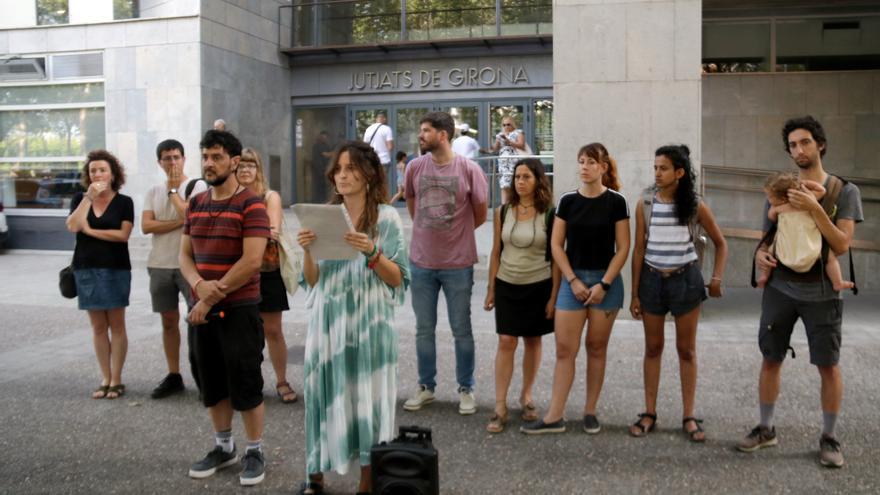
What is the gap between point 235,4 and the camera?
19344 mm

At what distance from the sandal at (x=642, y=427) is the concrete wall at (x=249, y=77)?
1411 centimetres

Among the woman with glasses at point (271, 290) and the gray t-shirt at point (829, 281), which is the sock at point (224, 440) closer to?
the woman with glasses at point (271, 290)

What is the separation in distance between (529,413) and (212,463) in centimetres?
217

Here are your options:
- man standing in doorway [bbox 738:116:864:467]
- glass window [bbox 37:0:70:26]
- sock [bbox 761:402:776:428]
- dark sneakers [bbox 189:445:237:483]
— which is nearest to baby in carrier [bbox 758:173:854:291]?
man standing in doorway [bbox 738:116:864:467]

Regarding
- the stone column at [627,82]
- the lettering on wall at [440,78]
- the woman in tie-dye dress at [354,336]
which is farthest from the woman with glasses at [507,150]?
the woman in tie-dye dress at [354,336]

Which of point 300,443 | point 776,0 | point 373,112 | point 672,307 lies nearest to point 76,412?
point 300,443

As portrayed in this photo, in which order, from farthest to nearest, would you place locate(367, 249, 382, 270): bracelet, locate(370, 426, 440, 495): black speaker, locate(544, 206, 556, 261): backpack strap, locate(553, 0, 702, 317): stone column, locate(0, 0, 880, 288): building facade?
1. locate(0, 0, 880, 288): building facade
2. locate(553, 0, 702, 317): stone column
3. locate(544, 206, 556, 261): backpack strap
4. locate(367, 249, 382, 270): bracelet
5. locate(370, 426, 440, 495): black speaker

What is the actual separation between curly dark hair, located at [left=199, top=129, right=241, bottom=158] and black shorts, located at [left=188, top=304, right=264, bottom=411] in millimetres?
869

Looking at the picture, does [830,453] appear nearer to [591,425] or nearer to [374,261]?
[591,425]

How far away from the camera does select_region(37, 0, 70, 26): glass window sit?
61.8 feet

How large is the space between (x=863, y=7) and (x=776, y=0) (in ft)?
4.39

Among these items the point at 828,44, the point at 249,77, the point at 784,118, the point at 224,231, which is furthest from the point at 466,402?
the point at 249,77

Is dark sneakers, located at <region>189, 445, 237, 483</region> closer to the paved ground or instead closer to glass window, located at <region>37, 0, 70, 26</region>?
the paved ground

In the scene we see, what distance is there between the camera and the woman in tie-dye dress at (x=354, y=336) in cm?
451
